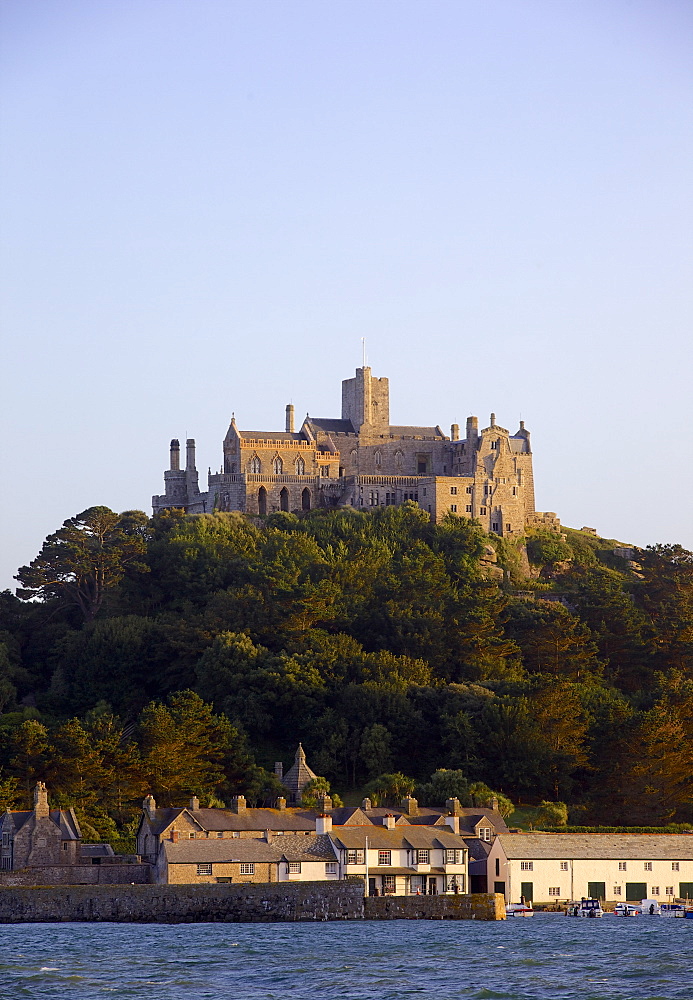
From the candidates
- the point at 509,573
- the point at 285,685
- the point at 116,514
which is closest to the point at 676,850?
the point at 285,685

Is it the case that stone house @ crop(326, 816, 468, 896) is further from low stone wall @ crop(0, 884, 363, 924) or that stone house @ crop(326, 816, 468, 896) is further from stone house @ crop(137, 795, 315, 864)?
low stone wall @ crop(0, 884, 363, 924)

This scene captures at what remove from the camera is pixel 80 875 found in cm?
7931

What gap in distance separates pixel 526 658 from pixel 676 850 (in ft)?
90.4

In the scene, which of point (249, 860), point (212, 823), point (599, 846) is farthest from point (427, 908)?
point (599, 846)

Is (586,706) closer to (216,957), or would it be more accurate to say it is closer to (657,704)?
(657,704)

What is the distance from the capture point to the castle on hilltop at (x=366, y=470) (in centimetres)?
12731

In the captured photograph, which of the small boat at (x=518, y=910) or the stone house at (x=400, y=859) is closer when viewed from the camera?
the small boat at (x=518, y=910)

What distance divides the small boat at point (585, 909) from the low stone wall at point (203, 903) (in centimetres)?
1274

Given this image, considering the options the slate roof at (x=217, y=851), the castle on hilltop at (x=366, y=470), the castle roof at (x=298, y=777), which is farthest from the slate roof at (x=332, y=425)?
the slate roof at (x=217, y=851)

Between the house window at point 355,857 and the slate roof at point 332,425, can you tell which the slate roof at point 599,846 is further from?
the slate roof at point 332,425

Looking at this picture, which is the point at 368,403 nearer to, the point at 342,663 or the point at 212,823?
the point at 342,663

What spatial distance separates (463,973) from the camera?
192 feet

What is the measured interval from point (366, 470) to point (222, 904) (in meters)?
61.8

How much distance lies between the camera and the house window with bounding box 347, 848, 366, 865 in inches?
3177
